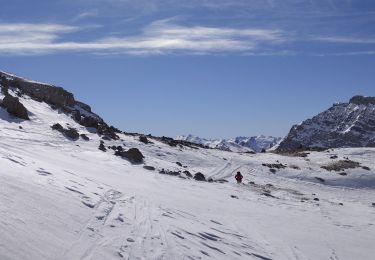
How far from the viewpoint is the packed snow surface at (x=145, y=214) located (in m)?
9.69

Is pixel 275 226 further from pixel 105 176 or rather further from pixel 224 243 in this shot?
pixel 105 176

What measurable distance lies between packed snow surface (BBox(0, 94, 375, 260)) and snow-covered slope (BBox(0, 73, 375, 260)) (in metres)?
0.04

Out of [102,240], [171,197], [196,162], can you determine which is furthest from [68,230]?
[196,162]

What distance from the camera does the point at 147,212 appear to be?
14.4 m

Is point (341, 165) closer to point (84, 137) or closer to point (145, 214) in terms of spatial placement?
point (84, 137)

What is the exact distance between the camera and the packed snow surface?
9.69 m

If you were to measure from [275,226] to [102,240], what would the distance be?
10.0 metres

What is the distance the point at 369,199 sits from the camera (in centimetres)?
3612

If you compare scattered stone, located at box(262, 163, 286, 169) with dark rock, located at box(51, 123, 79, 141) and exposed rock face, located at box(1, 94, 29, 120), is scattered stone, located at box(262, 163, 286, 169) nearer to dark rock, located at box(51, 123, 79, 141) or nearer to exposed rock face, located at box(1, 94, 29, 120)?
dark rock, located at box(51, 123, 79, 141)

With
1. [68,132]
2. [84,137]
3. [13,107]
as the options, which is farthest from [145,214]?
[13,107]

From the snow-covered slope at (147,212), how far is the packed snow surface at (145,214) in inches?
1.7

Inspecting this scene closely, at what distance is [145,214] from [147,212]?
39 centimetres

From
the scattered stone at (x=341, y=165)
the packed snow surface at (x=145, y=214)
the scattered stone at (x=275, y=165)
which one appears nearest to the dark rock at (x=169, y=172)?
the packed snow surface at (x=145, y=214)

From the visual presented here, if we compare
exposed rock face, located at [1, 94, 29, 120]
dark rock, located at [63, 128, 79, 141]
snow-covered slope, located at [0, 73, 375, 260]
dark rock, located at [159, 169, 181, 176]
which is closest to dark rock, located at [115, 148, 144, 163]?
snow-covered slope, located at [0, 73, 375, 260]
